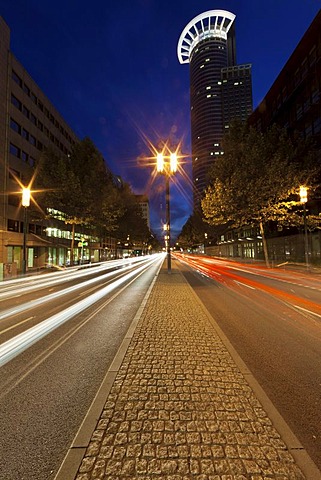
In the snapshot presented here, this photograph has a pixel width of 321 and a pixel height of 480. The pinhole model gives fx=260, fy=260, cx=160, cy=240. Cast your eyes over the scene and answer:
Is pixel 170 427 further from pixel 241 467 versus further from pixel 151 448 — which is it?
pixel 241 467

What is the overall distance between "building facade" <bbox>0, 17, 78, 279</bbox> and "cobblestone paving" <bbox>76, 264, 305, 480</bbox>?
83.6 feet

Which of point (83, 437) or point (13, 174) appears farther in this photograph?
point (13, 174)

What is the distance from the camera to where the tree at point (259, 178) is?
2603cm

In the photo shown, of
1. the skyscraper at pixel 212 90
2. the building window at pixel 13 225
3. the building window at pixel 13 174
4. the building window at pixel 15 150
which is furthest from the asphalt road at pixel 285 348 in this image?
the skyscraper at pixel 212 90

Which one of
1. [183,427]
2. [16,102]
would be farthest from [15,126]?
[183,427]

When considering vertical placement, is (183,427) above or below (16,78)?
below

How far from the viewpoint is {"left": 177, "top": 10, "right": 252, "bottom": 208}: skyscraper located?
471 ft

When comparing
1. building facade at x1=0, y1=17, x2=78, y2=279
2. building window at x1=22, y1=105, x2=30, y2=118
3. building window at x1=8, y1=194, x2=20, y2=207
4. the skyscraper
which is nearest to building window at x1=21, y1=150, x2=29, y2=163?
building facade at x1=0, y1=17, x2=78, y2=279

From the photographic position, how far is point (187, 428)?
259 cm

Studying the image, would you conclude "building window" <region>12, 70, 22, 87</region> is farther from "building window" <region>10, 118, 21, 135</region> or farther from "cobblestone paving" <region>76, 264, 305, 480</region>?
"cobblestone paving" <region>76, 264, 305, 480</region>

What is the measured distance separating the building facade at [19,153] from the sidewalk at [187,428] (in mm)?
25499

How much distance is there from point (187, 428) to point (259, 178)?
2673 cm

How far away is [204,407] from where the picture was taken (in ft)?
9.80

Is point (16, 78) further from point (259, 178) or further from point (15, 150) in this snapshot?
point (259, 178)
